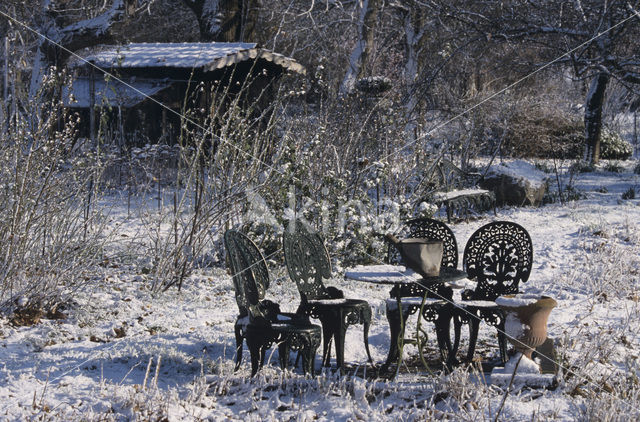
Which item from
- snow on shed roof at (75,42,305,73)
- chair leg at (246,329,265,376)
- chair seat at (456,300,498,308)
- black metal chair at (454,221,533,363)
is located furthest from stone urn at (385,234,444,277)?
snow on shed roof at (75,42,305,73)

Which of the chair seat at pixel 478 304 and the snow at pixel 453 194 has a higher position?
the snow at pixel 453 194

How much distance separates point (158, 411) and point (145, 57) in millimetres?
10951

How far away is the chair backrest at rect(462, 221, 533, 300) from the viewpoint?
5316 mm

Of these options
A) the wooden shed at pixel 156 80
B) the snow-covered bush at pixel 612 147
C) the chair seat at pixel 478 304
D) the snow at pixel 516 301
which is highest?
the wooden shed at pixel 156 80

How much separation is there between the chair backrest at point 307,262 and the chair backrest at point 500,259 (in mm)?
1095

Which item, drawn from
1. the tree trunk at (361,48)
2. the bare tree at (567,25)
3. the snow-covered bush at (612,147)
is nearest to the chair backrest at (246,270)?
the bare tree at (567,25)

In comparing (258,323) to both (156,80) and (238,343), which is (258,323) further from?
(156,80)

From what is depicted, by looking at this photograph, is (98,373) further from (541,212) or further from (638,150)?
(638,150)

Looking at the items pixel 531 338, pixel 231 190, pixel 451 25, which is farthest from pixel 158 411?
pixel 451 25

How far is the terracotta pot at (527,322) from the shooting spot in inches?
180

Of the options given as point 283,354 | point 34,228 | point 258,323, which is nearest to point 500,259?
point 283,354

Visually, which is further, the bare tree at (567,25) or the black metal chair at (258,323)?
the bare tree at (567,25)

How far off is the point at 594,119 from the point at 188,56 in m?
8.94

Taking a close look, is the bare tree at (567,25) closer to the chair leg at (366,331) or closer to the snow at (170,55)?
the snow at (170,55)
